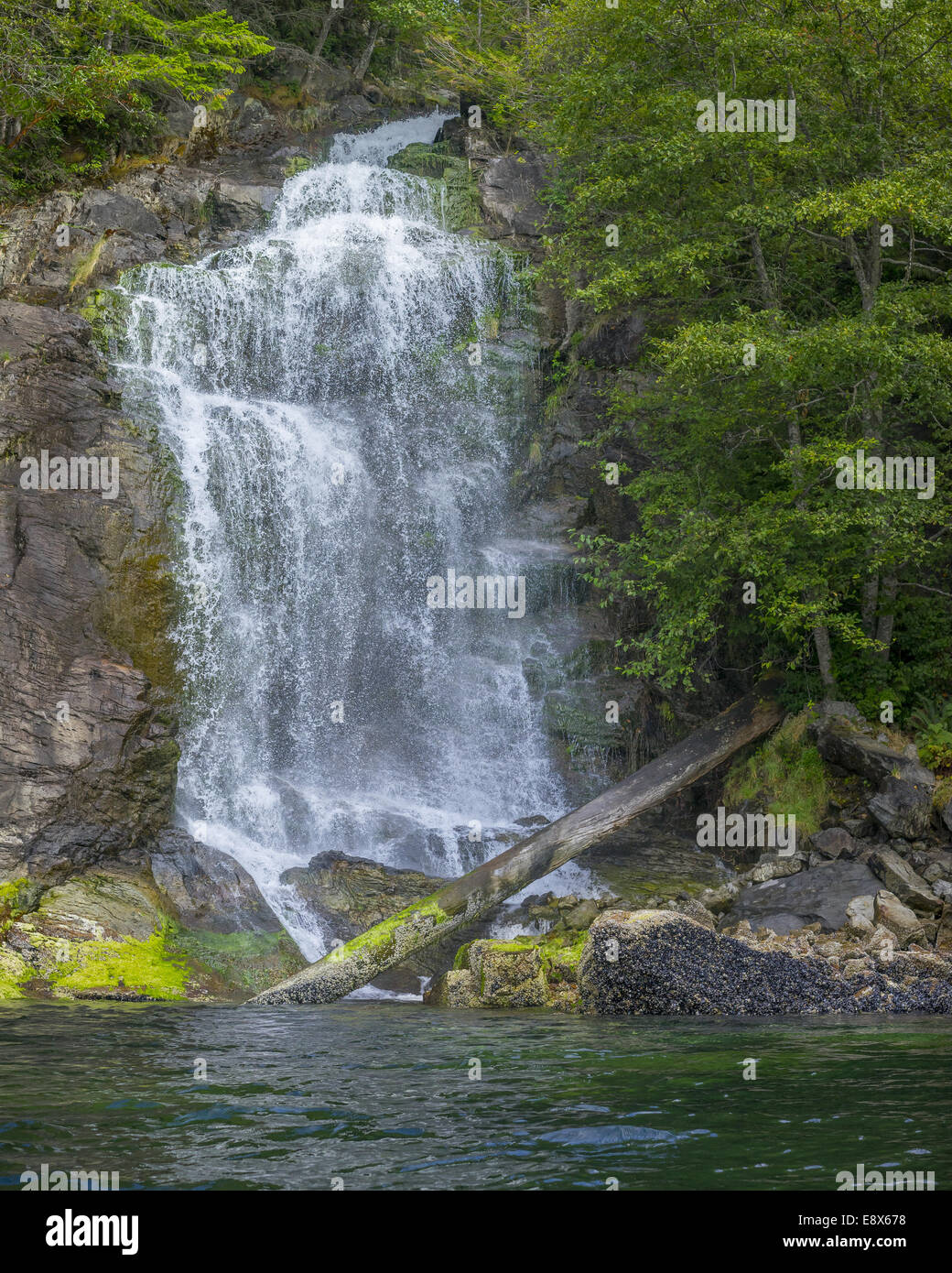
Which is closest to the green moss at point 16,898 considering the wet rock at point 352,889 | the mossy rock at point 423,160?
the wet rock at point 352,889

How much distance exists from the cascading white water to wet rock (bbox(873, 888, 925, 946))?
617 cm

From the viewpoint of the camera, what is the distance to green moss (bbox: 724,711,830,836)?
16219 millimetres

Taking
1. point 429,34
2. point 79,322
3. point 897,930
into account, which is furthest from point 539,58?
point 897,930

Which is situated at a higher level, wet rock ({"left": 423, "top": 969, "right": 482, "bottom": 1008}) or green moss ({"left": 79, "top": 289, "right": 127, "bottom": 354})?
green moss ({"left": 79, "top": 289, "right": 127, "bottom": 354})

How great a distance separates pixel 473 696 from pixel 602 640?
9.20 ft

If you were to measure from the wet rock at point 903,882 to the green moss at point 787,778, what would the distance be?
2.13 m

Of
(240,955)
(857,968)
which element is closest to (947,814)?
(857,968)

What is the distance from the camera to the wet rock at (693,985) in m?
10.8

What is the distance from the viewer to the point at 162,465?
59.5ft

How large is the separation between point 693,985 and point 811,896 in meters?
3.42

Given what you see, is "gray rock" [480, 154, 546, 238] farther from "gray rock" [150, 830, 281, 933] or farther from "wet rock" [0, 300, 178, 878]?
"gray rock" [150, 830, 281, 933]

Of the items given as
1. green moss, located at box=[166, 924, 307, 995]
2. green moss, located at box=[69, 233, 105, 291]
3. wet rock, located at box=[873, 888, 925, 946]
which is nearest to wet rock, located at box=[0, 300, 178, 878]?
green moss, located at box=[166, 924, 307, 995]

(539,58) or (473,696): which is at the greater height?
(539,58)
